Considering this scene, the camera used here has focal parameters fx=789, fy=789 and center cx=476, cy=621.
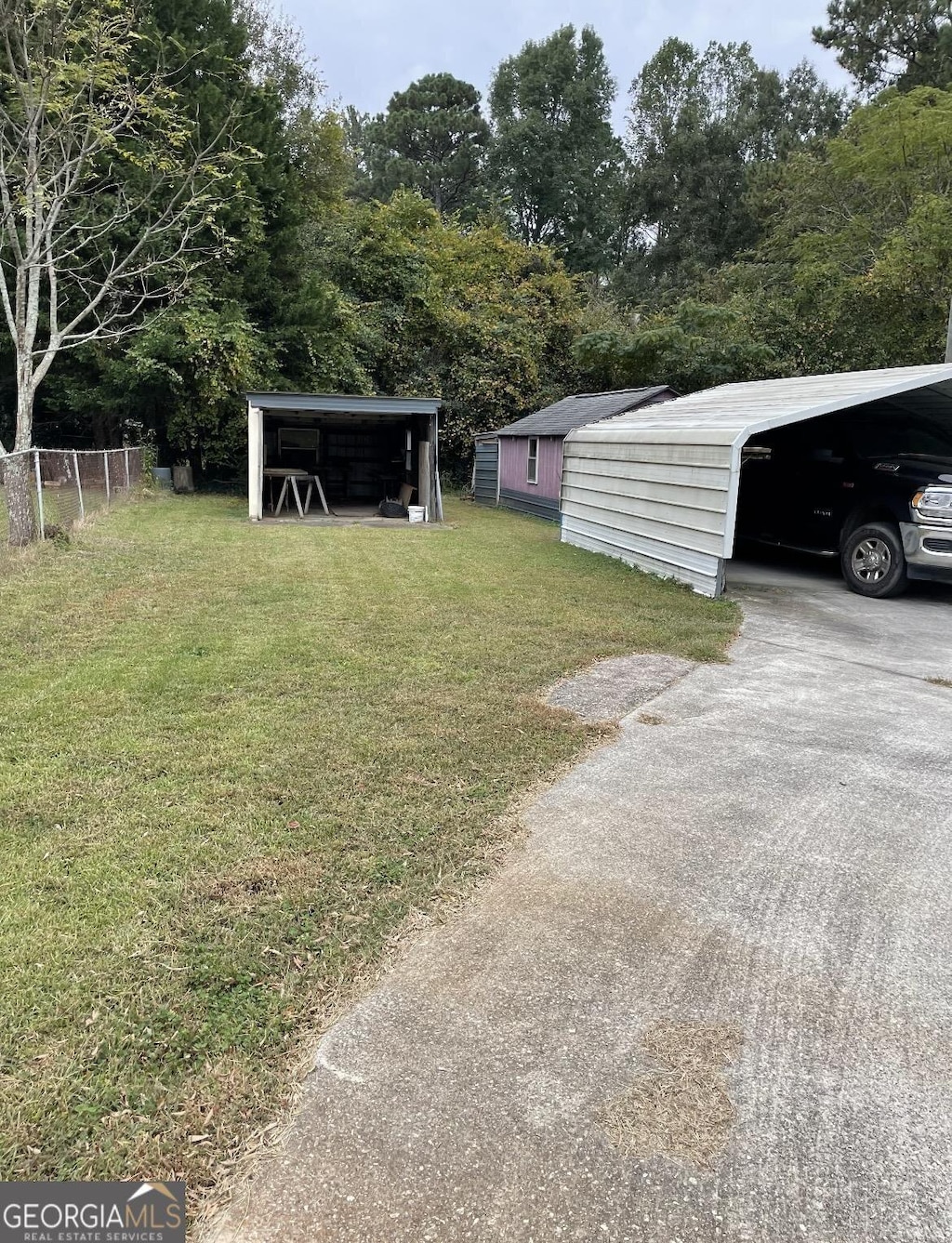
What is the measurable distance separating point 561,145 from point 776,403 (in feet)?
124

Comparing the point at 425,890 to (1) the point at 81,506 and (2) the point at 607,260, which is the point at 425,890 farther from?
(2) the point at 607,260

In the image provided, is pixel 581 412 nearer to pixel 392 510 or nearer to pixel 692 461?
pixel 392 510

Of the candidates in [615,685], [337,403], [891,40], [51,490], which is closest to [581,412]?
[337,403]

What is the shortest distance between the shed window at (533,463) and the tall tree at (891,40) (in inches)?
764

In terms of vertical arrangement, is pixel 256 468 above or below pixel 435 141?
below

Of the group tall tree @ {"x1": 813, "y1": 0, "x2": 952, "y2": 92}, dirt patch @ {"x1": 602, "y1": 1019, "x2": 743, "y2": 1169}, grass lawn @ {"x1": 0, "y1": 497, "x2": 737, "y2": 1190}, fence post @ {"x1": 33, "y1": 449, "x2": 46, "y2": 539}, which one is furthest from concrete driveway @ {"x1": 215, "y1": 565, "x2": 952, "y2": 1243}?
tall tree @ {"x1": 813, "y1": 0, "x2": 952, "y2": 92}

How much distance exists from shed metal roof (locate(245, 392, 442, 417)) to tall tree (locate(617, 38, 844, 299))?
20.6 meters

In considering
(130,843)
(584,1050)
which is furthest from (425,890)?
(130,843)

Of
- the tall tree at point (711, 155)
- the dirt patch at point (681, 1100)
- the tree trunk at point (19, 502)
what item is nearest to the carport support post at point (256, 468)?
the tree trunk at point (19, 502)

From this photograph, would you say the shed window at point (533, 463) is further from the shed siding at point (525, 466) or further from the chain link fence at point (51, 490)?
the chain link fence at point (51, 490)

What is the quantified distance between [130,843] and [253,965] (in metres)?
0.86

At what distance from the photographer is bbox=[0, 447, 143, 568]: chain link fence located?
8.79 meters

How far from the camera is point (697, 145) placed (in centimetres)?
3284

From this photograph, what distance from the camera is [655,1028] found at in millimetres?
2049
